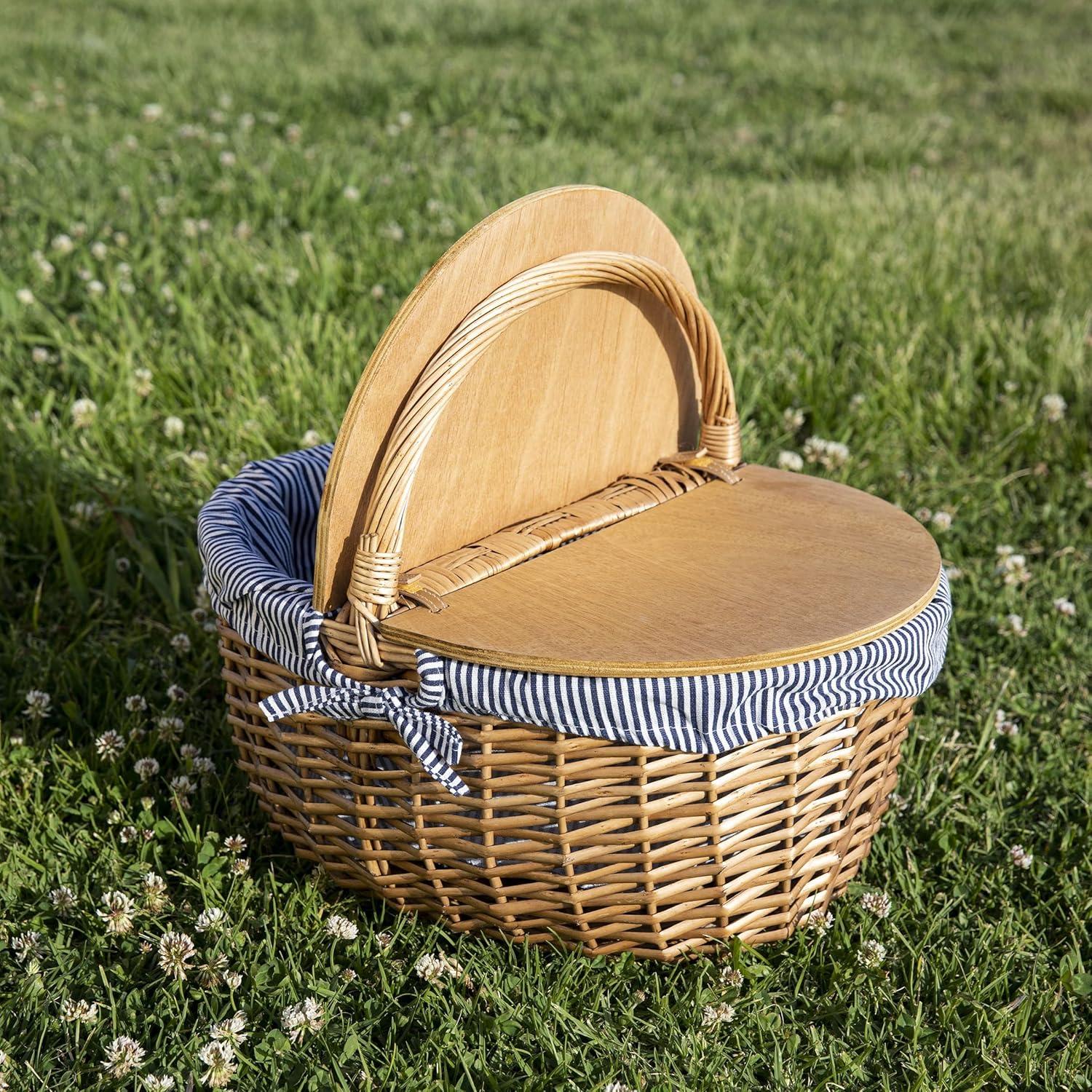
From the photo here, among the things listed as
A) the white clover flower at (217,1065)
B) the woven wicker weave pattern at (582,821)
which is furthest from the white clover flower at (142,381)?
the white clover flower at (217,1065)

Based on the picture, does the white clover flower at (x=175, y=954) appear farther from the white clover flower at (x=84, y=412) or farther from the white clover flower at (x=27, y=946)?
the white clover flower at (x=84, y=412)

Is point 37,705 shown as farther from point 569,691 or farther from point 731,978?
point 731,978

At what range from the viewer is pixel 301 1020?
1.50 meters

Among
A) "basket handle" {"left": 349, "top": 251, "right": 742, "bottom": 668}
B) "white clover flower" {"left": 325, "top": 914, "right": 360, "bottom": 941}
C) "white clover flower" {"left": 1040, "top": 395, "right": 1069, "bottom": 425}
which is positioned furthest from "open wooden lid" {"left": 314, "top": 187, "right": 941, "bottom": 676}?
"white clover flower" {"left": 1040, "top": 395, "right": 1069, "bottom": 425}

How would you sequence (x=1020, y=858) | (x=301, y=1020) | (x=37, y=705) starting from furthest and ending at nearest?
(x=37, y=705), (x=1020, y=858), (x=301, y=1020)

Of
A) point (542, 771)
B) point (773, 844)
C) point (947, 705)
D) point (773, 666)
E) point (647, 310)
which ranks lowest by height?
point (947, 705)

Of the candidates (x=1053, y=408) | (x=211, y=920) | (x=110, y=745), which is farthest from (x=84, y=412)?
(x=1053, y=408)

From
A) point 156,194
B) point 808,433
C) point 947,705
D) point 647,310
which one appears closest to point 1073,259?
point 808,433

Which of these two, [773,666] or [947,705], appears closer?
[773,666]

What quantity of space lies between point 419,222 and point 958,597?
213 cm

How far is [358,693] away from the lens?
4.90ft

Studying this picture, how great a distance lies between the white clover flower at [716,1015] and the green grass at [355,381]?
0.4 inches

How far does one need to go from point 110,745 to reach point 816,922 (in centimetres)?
114

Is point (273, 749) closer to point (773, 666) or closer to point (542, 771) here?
point (542, 771)
